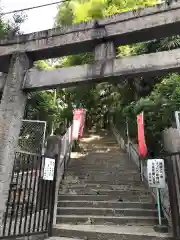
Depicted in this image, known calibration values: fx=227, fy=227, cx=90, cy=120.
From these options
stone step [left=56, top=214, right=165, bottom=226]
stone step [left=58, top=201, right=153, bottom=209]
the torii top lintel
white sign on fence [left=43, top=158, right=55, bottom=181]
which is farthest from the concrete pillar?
stone step [left=58, top=201, right=153, bottom=209]

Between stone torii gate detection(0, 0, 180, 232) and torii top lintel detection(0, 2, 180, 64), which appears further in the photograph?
torii top lintel detection(0, 2, 180, 64)

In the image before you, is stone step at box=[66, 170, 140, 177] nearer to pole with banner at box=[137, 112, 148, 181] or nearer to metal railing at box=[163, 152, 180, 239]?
pole with banner at box=[137, 112, 148, 181]

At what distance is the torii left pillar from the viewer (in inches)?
162

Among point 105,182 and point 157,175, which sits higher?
point 157,175

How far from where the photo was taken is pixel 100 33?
4.42m

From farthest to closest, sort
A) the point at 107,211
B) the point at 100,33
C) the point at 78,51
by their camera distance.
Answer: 1. the point at 107,211
2. the point at 78,51
3. the point at 100,33

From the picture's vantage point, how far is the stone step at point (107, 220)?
590cm

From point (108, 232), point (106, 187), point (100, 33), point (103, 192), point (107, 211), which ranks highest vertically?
point (100, 33)

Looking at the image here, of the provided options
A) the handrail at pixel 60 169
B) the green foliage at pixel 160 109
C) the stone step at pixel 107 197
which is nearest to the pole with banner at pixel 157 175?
the stone step at pixel 107 197

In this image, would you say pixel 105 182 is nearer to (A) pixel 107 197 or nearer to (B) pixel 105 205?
(A) pixel 107 197

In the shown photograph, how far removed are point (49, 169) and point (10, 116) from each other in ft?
6.18

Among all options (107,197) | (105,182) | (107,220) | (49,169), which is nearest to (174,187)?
(107,220)

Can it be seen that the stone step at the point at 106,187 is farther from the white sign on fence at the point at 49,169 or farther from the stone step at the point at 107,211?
the white sign on fence at the point at 49,169

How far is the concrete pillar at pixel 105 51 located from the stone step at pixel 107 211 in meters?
4.29
